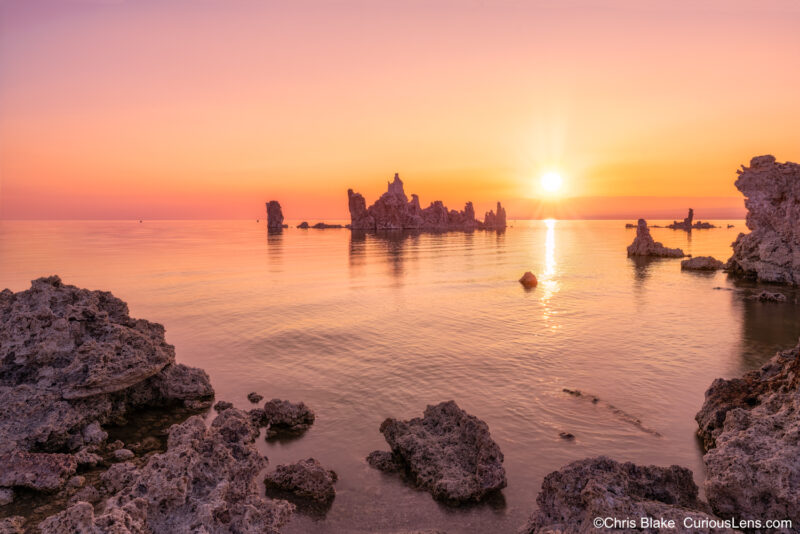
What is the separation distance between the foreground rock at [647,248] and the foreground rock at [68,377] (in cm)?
7585

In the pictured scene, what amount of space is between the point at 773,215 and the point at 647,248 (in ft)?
104

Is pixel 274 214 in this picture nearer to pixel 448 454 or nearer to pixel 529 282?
pixel 529 282

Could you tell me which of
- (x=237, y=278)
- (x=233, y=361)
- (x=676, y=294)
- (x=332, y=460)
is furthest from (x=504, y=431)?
(x=237, y=278)

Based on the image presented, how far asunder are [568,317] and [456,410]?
66.9 ft

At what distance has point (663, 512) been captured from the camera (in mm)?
6078

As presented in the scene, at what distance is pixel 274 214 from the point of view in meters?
196

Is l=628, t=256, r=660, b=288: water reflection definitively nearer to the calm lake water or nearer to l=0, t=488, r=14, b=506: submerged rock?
the calm lake water

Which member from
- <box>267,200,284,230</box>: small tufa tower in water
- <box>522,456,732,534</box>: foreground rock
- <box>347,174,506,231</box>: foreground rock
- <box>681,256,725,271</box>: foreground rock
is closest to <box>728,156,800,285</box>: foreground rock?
<box>681,256,725,271</box>: foreground rock

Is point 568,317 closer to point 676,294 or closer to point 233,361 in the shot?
point 676,294

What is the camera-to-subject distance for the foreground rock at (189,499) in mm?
6352

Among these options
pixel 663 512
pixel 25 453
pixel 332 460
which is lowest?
pixel 332 460

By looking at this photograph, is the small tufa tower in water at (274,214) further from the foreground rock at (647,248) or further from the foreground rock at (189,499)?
the foreground rock at (189,499)

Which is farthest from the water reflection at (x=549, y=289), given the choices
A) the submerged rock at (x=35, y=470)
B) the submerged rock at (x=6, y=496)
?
the submerged rock at (x=6, y=496)

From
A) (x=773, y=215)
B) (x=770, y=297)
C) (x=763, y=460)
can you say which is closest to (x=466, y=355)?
(x=763, y=460)
